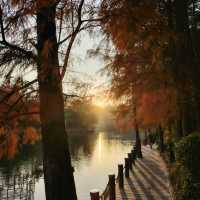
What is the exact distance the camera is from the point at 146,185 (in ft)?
55.9

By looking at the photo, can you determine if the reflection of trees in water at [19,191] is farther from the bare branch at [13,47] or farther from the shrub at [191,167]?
the bare branch at [13,47]

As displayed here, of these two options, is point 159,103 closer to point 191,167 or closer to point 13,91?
point 191,167

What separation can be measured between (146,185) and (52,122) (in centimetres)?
1099

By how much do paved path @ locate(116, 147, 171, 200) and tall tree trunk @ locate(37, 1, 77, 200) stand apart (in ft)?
25.4

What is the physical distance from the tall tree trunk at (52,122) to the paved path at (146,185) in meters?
7.75

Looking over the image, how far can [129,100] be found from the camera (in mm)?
21188

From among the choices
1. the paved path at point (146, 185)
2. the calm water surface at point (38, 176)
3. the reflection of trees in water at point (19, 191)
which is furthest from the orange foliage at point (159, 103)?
the calm water surface at point (38, 176)

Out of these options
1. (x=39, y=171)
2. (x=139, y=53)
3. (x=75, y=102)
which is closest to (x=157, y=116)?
(x=139, y=53)

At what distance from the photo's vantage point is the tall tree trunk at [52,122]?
714cm

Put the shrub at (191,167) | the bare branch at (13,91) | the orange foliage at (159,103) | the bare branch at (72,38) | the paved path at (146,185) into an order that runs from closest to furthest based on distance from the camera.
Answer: the bare branch at (13,91) → the bare branch at (72,38) → the shrub at (191,167) → the orange foliage at (159,103) → the paved path at (146,185)

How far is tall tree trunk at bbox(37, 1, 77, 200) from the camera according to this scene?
281 inches

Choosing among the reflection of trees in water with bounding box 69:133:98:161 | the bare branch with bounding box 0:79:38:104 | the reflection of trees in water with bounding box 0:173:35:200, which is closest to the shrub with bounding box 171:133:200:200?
the bare branch with bounding box 0:79:38:104

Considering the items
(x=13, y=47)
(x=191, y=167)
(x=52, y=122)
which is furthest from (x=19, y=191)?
(x=13, y=47)

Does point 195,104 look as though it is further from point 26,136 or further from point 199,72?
point 26,136
